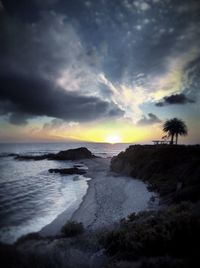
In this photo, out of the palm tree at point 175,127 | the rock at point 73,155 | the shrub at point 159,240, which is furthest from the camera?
the rock at point 73,155

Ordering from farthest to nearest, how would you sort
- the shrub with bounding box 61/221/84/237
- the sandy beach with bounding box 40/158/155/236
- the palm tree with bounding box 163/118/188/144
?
1. the palm tree with bounding box 163/118/188/144
2. the sandy beach with bounding box 40/158/155/236
3. the shrub with bounding box 61/221/84/237

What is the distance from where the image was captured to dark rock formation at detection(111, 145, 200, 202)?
630 inches

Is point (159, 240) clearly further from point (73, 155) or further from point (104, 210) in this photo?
point (73, 155)

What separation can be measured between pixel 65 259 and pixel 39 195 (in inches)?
644

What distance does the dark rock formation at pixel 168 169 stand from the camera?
16.0 m

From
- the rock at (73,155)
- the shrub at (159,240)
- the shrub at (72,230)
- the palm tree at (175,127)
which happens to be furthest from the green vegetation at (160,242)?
the rock at (73,155)

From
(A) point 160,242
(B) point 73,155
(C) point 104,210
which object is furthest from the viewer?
(B) point 73,155

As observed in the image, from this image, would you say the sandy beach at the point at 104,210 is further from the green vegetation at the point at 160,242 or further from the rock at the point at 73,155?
the rock at the point at 73,155

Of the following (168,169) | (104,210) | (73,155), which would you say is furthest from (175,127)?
(73,155)

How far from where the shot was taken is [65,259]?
7.62 m

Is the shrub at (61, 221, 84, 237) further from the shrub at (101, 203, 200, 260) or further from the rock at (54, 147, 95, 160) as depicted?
the rock at (54, 147, 95, 160)

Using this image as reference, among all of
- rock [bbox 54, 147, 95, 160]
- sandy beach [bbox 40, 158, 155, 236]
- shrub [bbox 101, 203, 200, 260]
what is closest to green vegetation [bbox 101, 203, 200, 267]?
shrub [bbox 101, 203, 200, 260]

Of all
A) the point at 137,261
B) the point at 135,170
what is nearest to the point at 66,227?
the point at 137,261

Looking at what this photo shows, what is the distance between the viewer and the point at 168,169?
25484mm
